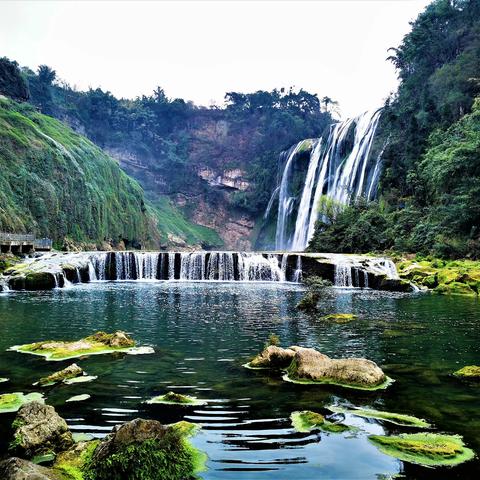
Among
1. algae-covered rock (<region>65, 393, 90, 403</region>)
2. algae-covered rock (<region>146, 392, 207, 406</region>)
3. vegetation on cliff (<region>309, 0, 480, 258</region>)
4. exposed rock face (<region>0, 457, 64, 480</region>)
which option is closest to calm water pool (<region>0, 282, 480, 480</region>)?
algae-covered rock (<region>65, 393, 90, 403</region>)

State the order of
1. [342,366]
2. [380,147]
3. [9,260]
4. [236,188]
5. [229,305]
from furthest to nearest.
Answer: [236,188]
[380,147]
[9,260]
[229,305]
[342,366]

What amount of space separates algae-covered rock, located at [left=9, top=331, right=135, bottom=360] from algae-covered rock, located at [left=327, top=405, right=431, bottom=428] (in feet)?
19.9

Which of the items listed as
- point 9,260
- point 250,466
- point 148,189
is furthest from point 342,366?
point 148,189

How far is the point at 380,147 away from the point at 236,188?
49.6 meters

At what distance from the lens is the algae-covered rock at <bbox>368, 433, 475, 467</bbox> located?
17.9 ft

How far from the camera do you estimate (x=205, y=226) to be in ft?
323

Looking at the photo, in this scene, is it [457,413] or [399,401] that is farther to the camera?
[399,401]

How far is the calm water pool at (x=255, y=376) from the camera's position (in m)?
5.66

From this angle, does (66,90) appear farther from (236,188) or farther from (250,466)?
(250,466)

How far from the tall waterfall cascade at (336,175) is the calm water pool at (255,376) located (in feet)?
106

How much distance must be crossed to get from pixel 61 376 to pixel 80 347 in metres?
2.71

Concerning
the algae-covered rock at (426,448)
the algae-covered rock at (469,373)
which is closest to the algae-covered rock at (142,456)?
the algae-covered rock at (426,448)

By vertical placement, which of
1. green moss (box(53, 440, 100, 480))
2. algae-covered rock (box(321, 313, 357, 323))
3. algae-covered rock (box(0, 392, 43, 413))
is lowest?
green moss (box(53, 440, 100, 480))

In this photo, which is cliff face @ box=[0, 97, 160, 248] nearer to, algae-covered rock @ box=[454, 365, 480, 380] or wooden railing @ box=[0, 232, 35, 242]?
wooden railing @ box=[0, 232, 35, 242]
